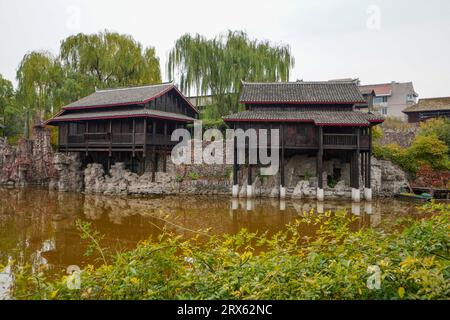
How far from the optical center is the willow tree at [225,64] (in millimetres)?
21953

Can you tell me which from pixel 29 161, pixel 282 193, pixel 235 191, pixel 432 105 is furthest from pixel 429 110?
pixel 29 161

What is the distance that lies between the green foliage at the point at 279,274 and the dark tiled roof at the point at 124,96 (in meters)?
16.5

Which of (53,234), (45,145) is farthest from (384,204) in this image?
(45,145)

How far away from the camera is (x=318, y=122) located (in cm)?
1556

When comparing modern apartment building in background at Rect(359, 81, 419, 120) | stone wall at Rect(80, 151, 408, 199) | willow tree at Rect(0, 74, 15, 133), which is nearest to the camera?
stone wall at Rect(80, 151, 408, 199)

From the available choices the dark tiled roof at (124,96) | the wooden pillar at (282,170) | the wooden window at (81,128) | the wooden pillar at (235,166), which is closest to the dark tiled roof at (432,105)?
the wooden pillar at (282,170)

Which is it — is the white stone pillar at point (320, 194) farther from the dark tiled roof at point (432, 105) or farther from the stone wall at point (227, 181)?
the dark tiled roof at point (432, 105)

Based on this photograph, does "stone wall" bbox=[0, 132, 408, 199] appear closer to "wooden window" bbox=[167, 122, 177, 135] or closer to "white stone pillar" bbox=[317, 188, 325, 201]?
"white stone pillar" bbox=[317, 188, 325, 201]

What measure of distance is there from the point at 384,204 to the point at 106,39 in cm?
2379

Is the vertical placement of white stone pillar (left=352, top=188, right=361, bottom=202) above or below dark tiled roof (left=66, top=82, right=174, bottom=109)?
below

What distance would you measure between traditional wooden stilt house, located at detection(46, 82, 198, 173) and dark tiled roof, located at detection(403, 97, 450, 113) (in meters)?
20.8

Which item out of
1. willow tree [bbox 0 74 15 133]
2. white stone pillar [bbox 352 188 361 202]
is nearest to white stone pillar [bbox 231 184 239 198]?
white stone pillar [bbox 352 188 361 202]

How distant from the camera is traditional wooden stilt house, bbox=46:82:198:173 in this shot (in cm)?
1830

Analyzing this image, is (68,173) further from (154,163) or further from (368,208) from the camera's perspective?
(368,208)
